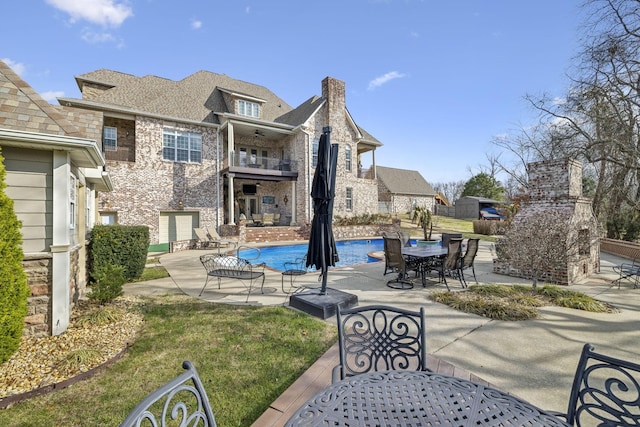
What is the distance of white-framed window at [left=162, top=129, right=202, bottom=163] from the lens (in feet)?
53.1

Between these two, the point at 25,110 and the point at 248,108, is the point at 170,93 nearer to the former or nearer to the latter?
the point at 248,108

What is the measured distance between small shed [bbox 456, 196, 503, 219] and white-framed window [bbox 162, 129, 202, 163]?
1260 inches

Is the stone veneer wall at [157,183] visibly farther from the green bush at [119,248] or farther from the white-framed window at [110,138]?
the green bush at [119,248]

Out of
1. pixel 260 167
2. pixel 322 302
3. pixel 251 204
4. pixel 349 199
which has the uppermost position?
pixel 260 167

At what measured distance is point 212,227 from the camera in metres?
17.2

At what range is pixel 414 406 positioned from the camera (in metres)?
1.49

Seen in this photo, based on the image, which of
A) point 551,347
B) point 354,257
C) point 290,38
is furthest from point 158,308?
point 290,38

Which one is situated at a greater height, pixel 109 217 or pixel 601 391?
pixel 109 217

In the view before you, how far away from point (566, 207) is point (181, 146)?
18.1 meters

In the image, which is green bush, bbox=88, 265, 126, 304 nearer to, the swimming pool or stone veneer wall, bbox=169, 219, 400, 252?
the swimming pool

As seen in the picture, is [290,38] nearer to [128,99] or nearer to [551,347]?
Result: [128,99]

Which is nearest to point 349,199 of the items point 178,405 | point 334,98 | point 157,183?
point 334,98

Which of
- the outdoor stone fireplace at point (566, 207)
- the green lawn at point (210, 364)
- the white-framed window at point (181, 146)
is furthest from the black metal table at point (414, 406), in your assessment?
the white-framed window at point (181, 146)

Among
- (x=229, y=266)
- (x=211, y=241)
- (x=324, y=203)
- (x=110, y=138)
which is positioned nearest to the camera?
(x=324, y=203)
